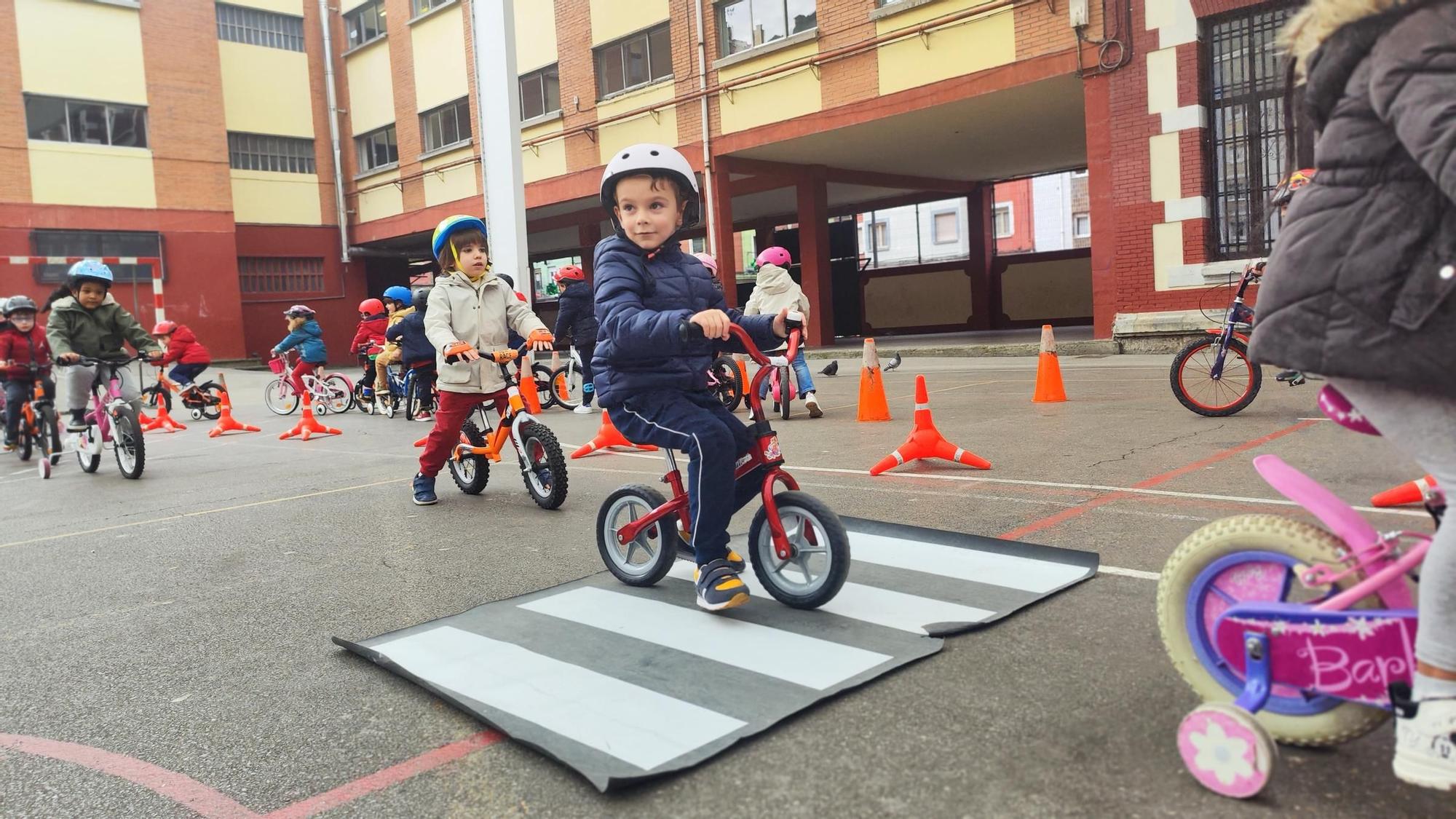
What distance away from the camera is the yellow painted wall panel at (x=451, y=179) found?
26.8 m

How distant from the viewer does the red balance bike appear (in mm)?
3598

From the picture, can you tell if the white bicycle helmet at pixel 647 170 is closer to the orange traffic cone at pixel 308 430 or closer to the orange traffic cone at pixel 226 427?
the orange traffic cone at pixel 308 430

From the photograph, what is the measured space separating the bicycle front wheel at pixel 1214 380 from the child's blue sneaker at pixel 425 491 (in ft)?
19.8

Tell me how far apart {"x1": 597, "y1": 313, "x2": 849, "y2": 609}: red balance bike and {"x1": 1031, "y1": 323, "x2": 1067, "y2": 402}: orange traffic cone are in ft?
23.1

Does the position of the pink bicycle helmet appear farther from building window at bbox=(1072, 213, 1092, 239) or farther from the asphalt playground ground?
building window at bbox=(1072, 213, 1092, 239)

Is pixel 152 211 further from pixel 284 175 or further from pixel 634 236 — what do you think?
pixel 634 236

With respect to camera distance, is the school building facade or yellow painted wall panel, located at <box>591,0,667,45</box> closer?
the school building facade

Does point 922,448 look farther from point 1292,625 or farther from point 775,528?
point 1292,625

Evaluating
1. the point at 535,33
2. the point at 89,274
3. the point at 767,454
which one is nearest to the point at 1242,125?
the point at 767,454

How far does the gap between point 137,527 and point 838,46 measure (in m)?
15.3

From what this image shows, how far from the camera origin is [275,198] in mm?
31031

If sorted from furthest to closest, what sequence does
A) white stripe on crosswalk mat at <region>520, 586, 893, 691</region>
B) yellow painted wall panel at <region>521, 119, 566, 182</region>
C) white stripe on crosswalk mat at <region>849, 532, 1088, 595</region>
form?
yellow painted wall panel at <region>521, 119, 566, 182</region>, white stripe on crosswalk mat at <region>849, 532, 1088, 595</region>, white stripe on crosswalk mat at <region>520, 586, 893, 691</region>

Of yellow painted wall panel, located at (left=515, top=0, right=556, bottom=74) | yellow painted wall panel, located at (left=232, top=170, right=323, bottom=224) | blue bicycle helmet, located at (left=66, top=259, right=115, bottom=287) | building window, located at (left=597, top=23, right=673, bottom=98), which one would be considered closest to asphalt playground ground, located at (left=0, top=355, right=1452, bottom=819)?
blue bicycle helmet, located at (left=66, top=259, right=115, bottom=287)

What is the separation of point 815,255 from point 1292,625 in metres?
21.3
